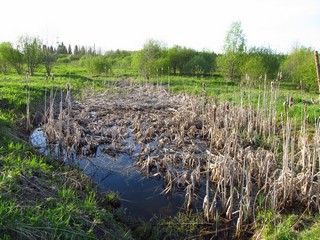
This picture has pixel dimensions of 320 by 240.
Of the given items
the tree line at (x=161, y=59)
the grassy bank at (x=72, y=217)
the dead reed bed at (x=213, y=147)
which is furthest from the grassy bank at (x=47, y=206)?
the tree line at (x=161, y=59)

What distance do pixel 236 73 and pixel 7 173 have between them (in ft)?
84.9

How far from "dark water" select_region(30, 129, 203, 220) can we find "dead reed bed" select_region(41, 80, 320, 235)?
→ 0.19m

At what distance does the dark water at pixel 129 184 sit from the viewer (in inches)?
209

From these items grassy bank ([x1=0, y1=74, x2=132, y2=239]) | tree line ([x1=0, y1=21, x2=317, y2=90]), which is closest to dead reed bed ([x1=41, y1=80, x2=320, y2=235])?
grassy bank ([x1=0, y1=74, x2=132, y2=239])

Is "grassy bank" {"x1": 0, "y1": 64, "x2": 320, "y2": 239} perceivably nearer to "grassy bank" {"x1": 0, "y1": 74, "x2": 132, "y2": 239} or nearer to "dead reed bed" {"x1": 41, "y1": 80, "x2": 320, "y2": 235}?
"grassy bank" {"x1": 0, "y1": 74, "x2": 132, "y2": 239}

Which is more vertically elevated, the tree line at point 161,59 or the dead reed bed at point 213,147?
the tree line at point 161,59

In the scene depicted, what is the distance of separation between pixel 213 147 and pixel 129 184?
3.00 m

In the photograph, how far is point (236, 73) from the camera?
27469mm

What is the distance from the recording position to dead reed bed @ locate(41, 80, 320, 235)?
15.9ft

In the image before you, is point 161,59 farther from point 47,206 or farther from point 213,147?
point 47,206

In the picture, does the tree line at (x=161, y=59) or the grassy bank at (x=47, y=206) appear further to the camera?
the tree line at (x=161, y=59)

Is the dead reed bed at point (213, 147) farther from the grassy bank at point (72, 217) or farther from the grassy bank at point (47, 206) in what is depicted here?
the grassy bank at point (47, 206)

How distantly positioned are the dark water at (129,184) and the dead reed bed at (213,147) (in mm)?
190

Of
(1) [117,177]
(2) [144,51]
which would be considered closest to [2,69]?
(2) [144,51]
